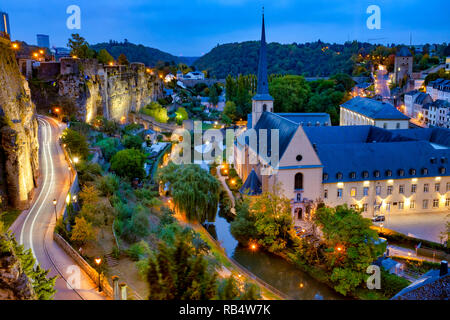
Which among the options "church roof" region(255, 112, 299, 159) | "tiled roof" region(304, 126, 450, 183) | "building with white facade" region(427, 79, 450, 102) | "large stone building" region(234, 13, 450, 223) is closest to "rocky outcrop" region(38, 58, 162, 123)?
"church roof" region(255, 112, 299, 159)

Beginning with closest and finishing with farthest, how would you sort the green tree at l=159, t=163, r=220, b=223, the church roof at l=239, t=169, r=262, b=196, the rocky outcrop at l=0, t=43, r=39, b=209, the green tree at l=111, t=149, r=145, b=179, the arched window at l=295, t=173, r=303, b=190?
the rocky outcrop at l=0, t=43, r=39, b=209, the green tree at l=159, t=163, r=220, b=223, the arched window at l=295, t=173, r=303, b=190, the church roof at l=239, t=169, r=262, b=196, the green tree at l=111, t=149, r=145, b=179

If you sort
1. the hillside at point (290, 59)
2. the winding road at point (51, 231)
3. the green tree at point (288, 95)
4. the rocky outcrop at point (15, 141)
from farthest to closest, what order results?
the hillside at point (290, 59)
the green tree at point (288, 95)
the rocky outcrop at point (15, 141)
the winding road at point (51, 231)

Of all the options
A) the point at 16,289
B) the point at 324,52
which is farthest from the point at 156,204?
the point at 324,52

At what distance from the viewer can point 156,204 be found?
3102 cm

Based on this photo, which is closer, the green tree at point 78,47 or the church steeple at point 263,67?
the church steeple at point 263,67

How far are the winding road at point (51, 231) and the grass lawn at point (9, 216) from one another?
0.29 metres

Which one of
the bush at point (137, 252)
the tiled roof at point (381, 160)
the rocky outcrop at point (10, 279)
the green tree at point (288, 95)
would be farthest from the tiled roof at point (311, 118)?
the rocky outcrop at point (10, 279)

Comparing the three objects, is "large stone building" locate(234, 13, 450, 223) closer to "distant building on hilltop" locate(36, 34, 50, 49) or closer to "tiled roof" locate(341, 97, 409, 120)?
"tiled roof" locate(341, 97, 409, 120)

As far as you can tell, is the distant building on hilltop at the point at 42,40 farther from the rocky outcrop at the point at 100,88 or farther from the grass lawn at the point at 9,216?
the grass lawn at the point at 9,216

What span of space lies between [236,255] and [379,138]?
19.6 m

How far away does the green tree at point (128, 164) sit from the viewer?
38062mm

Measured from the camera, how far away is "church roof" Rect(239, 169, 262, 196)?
32906 mm

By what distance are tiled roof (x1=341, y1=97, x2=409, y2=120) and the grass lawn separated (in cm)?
3757

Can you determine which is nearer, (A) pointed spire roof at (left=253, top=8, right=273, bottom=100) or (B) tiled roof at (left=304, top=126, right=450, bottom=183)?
(B) tiled roof at (left=304, top=126, right=450, bottom=183)
